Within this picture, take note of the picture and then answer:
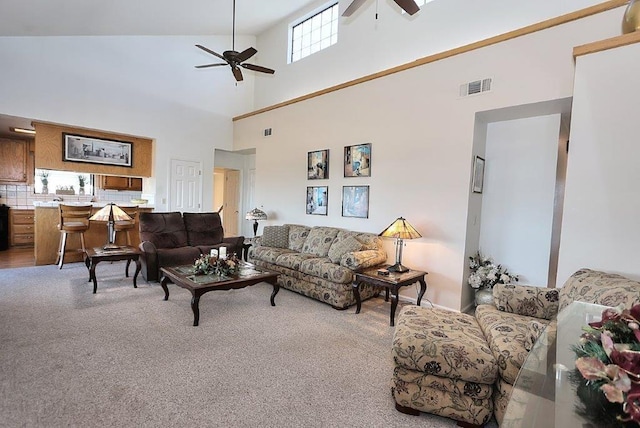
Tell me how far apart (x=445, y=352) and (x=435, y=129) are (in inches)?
121

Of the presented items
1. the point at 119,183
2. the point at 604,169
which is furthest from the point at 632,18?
the point at 119,183

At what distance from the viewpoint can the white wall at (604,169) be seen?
2.25m

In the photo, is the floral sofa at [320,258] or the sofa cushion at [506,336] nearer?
the sofa cushion at [506,336]

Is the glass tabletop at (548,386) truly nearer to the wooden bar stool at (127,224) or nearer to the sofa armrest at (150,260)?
the sofa armrest at (150,260)

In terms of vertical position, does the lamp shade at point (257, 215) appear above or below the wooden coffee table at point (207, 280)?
above

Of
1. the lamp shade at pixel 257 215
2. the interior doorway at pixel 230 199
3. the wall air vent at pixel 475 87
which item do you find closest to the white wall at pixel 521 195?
the wall air vent at pixel 475 87

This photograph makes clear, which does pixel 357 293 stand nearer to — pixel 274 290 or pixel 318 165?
pixel 274 290

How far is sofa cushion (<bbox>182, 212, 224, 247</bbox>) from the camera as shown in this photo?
536 centimetres

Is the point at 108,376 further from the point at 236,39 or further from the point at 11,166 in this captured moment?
the point at 236,39

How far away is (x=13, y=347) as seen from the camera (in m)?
2.54

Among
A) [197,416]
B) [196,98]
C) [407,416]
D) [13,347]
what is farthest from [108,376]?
[196,98]

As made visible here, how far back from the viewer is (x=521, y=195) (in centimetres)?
395

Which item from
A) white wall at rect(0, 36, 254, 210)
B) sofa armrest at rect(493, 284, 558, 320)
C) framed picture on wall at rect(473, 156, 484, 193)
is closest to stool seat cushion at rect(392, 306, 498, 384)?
sofa armrest at rect(493, 284, 558, 320)

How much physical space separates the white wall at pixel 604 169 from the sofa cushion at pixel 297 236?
140 inches
